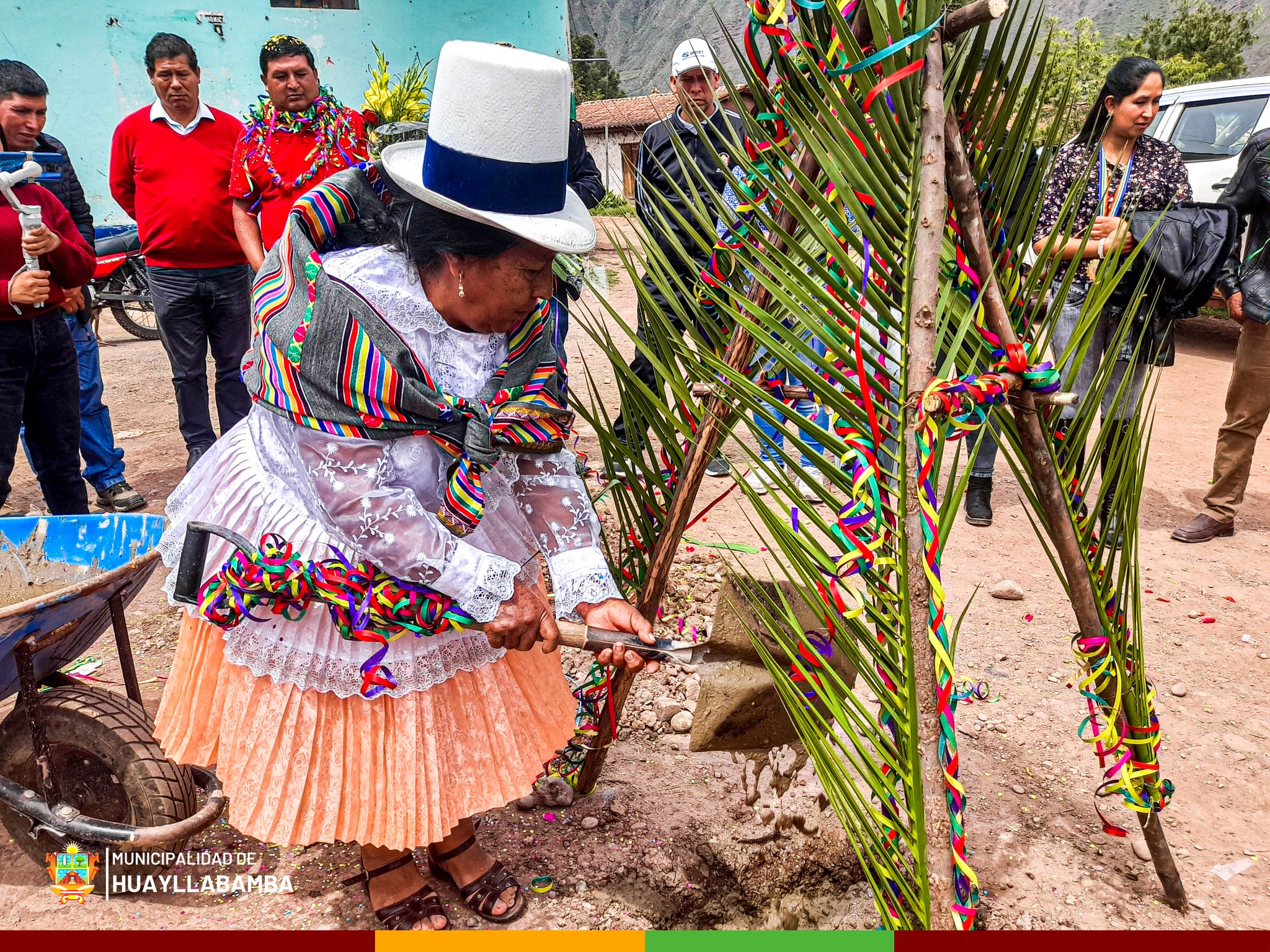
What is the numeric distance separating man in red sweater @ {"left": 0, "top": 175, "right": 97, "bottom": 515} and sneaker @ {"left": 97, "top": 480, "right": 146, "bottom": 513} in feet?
2.34

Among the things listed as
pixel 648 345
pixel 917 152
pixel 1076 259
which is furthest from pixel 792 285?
pixel 648 345

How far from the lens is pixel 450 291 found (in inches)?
75.9

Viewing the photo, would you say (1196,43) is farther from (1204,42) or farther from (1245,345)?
(1245,345)

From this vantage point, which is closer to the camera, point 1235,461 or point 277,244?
point 277,244

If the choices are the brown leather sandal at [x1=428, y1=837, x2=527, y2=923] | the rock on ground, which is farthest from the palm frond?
the rock on ground

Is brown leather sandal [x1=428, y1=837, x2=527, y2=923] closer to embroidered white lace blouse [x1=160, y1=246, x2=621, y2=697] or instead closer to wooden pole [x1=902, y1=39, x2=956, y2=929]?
embroidered white lace blouse [x1=160, y1=246, x2=621, y2=697]

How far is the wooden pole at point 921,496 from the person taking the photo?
129 centimetres

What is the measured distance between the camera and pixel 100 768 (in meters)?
2.46

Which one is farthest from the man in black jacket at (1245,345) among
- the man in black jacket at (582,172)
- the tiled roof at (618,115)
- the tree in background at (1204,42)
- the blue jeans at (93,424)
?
the tree in background at (1204,42)

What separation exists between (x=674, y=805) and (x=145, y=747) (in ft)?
4.88

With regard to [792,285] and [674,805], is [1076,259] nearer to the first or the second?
[792,285]

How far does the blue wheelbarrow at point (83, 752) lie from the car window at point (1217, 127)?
335 inches

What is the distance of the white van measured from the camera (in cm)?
766

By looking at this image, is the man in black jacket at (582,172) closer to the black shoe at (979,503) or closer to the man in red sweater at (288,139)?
the man in red sweater at (288,139)
